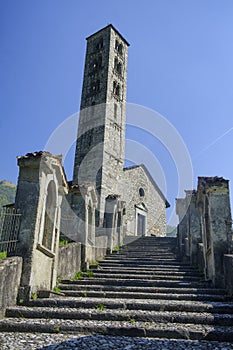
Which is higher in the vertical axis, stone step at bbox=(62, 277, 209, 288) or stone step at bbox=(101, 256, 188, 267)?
stone step at bbox=(101, 256, 188, 267)

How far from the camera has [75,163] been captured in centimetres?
2294

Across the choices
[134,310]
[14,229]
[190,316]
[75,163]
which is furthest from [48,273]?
[75,163]

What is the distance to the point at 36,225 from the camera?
5.53m

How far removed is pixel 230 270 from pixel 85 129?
19271 millimetres

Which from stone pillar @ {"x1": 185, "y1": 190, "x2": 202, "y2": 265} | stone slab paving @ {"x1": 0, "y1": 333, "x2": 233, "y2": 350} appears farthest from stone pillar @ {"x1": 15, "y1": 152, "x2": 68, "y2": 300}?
stone pillar @ {"x1": 185, "y1": 190, "x2": 202, "y2": 265}

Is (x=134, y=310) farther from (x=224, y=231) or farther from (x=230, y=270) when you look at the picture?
(x=224, y=231)

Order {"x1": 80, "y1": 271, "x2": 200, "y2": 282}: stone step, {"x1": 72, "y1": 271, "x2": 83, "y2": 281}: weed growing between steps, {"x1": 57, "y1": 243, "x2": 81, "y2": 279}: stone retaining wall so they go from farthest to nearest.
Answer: {"x1": 72, "y1": 271, "x2": 83, "y2": 281}: weed growing between steps < {"x1": 80, "y1": 271, "x2": 200, "y2": 282}: stone step < {"x1": 57, "y1": 243, "x2": 81, "y2": 279}: stone retaining wall

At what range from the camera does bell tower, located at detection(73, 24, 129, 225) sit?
2152 centimetres

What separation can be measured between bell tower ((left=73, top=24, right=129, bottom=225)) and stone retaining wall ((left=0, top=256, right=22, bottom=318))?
14417 mm

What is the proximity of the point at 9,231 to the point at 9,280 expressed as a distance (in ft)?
3.09

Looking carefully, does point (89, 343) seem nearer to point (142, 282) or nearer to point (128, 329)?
point (128, 329)

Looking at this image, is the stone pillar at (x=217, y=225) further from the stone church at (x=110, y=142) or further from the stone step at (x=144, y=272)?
the stone church at (x=110, y=142)

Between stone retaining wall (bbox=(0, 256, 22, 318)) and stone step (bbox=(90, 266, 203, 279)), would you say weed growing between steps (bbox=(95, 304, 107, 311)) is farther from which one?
stone step (bbox=(90, 266, 203, 279))

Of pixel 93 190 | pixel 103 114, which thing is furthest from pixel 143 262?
pixel 103 114
